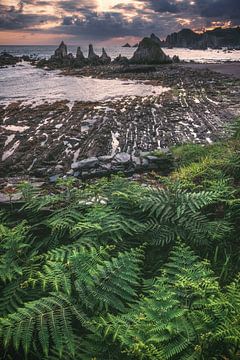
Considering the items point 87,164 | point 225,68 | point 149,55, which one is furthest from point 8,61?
point 87,164

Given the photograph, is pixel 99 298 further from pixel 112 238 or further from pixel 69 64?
pixel 69 64

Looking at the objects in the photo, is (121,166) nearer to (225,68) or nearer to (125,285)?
(125,285)

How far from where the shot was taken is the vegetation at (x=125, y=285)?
227 centimetres

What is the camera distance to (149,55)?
2090 inches

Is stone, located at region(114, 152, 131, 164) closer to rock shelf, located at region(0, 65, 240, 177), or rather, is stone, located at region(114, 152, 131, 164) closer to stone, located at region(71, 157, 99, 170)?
rock shelf, located at region(0, 65, 240, 177)

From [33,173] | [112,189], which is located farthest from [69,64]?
[112,189]

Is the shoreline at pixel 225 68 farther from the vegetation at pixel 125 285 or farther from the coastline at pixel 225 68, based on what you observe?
the vegetation at pixel 125 285

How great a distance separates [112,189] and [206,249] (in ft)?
4.97

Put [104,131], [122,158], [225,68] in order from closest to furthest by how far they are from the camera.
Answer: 1. [122,158]
2. [104,131]
3. [225,68]

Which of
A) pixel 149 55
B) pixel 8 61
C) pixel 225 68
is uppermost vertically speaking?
pixel 149 55

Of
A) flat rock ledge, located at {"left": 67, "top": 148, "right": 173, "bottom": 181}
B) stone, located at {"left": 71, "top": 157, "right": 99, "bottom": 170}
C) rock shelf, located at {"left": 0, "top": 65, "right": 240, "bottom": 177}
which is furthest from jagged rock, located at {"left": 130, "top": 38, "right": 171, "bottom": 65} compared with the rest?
stone, located at {"left": 71, "top": 157, "right": 99, "bottom": 170}

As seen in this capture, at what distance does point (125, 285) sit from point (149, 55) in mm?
54586

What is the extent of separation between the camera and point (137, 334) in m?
2.28

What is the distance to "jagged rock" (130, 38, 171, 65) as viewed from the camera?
52.6 metres
